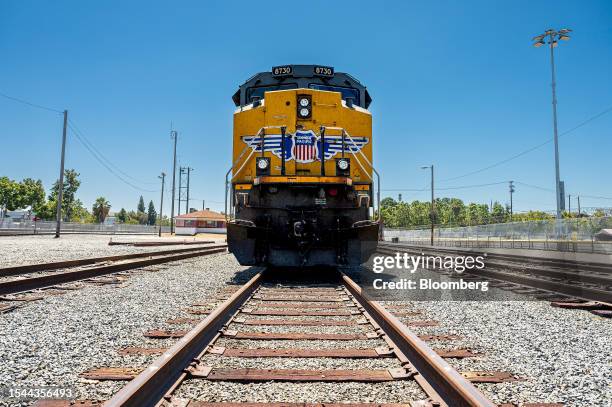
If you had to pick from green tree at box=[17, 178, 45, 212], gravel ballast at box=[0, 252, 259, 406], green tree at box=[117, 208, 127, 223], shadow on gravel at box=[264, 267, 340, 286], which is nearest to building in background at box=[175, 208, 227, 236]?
green tree at box=[17, 178, 45, 212]

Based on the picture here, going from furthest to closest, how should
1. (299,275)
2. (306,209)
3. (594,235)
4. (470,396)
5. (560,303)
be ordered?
(594,235), (299,275), (306,209), (560,303), (470,396)

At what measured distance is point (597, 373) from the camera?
2809 mm

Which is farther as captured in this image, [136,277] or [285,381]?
[136,277]

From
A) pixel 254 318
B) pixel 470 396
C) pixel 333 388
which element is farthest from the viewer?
pixel 254 318

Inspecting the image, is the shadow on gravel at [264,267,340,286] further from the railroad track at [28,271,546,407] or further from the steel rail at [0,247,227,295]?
the steel rail at [0,247,227,295]

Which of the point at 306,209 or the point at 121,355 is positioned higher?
the point at 306,209

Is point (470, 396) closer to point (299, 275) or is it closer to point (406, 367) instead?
point (406, 367)

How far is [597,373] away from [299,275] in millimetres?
6417

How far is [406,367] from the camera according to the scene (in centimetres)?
275

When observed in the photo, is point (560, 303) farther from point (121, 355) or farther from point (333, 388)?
point (121, 355)

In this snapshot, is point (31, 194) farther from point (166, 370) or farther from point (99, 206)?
point (166, 370)

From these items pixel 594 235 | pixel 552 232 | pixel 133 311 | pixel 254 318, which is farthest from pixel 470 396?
pixel 552 232

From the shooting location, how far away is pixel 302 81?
8438 mm

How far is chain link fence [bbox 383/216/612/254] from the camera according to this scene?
65.6 ft
